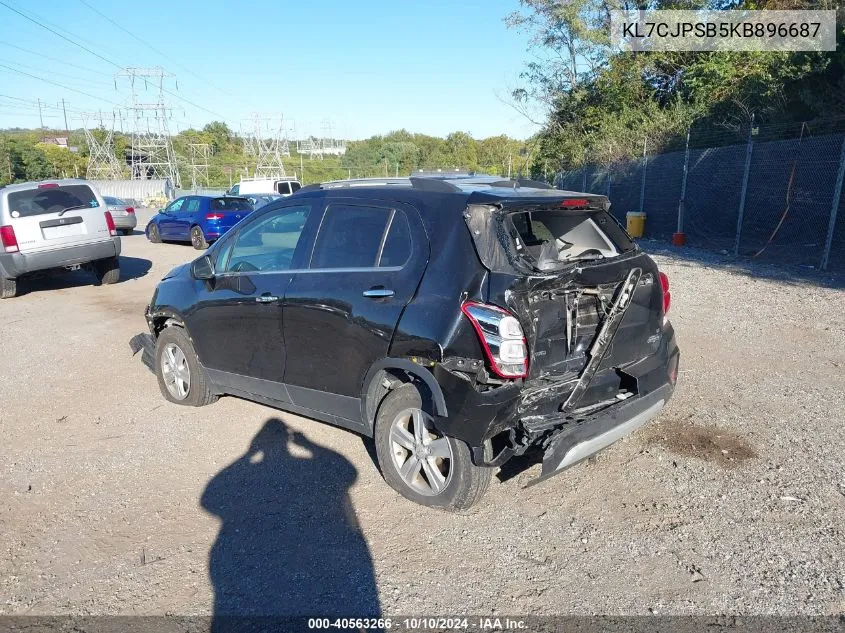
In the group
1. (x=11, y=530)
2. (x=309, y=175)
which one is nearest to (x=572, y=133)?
(x=11, y=530)

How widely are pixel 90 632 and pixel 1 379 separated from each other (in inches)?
192

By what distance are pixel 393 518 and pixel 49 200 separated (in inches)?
395

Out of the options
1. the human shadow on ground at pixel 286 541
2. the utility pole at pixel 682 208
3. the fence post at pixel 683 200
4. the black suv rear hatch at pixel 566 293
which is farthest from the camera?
the fence post at pixel 683 200

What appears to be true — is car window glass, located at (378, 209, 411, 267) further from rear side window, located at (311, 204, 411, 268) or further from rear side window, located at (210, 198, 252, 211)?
rear side window, located at (210, 198, 252, 211)

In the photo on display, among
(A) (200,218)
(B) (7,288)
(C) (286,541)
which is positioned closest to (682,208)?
(A) (200,218)

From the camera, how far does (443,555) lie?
344cm

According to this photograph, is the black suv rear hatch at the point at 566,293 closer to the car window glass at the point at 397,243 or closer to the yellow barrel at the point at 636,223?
the car window glass at the point at 397,243

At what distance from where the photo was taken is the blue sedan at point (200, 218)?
18.7 metres

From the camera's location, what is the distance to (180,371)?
5762 millimetres

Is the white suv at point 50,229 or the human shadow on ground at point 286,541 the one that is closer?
the human shadow on ground at point 286,541

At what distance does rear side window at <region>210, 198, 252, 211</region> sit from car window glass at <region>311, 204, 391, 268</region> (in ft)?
51.6

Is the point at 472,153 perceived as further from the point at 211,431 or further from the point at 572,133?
the point at 211,431

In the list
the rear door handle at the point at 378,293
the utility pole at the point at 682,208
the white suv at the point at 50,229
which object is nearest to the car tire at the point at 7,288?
the white suv at the point at 50,229

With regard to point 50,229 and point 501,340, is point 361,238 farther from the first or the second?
point 50,229
